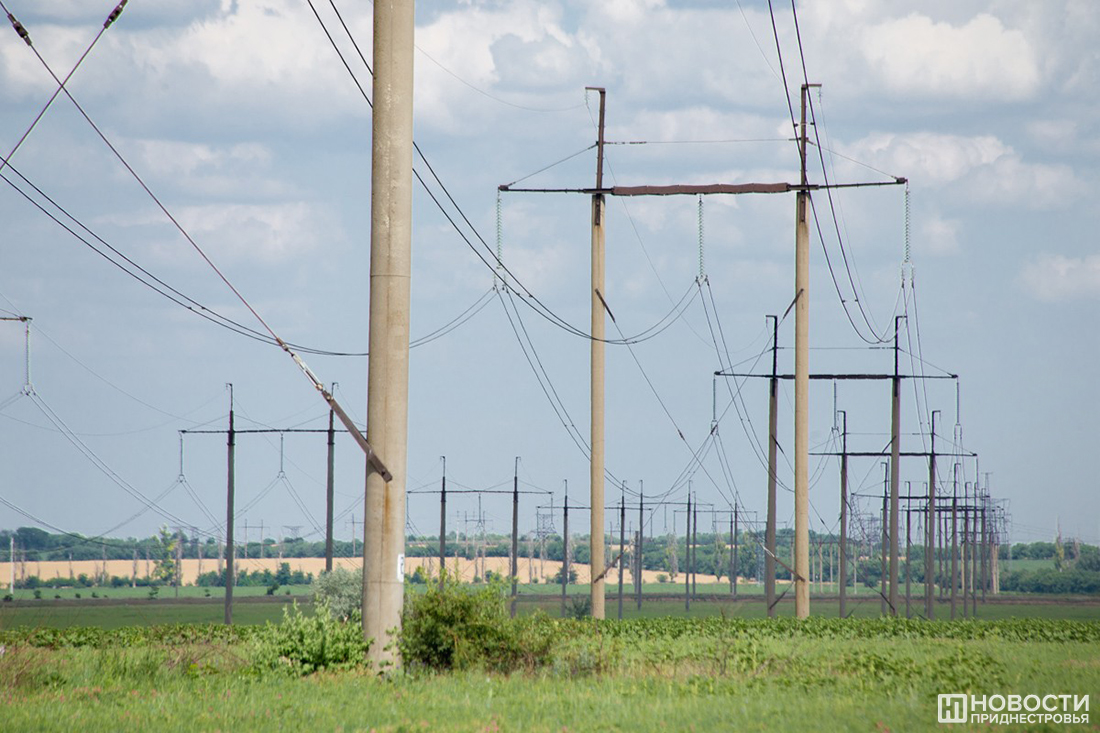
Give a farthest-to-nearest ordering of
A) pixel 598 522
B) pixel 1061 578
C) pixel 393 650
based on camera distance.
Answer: pixel 1061 578, pixel 598 522, pixel 393 650

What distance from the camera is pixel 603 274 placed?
35812 millimetres

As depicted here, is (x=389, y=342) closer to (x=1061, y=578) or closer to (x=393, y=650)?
(x=393, y=650)

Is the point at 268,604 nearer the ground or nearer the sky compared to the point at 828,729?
nearer the ground

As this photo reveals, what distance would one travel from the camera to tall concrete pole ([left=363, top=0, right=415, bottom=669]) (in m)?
18.9

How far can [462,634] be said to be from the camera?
19.7m

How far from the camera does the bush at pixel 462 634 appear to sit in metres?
19.7

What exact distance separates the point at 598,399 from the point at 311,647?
1701 cm

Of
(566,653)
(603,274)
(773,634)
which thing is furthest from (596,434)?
(566,653)

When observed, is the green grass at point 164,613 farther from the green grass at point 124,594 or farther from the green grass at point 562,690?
the green grass at point 562,690

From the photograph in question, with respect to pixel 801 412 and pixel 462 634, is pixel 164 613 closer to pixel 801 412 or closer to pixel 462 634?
pixel 801 412

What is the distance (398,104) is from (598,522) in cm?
1659

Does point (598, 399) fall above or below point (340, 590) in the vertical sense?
above

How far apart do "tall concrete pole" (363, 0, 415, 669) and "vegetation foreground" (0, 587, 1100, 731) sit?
0.71 metres

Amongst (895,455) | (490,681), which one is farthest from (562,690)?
(895,455)
